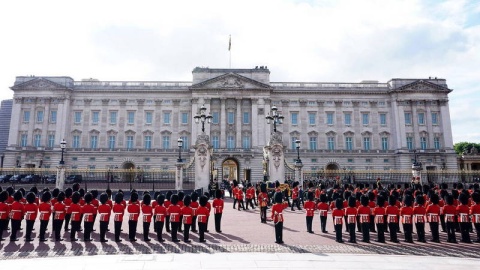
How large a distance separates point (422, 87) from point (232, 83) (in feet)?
99.6

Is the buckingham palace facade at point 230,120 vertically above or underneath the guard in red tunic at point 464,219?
above

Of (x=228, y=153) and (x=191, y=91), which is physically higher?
(x=191, y=91)

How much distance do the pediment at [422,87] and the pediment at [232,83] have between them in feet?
72.2

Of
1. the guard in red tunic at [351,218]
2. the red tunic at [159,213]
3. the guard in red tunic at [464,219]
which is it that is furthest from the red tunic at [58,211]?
the guard in red tunic at [464,219]

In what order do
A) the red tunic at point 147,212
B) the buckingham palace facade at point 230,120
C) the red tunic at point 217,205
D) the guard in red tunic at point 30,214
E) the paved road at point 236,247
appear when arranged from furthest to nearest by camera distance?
the buckingham palace facade at point 230,120 < the red tunic at point 217,205 < the red tunic at point 147,212 < the guard in red tunic at point 30,214 < the paved road at point 236,247

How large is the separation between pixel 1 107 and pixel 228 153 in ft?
291

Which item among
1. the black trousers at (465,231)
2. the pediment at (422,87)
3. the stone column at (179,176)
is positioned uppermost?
the pediment at (422,87)

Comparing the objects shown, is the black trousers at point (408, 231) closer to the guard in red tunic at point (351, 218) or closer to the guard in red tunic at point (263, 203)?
the guard in red tunic at point (351, 218)

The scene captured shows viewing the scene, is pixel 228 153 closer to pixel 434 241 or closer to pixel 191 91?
pixel 191 91

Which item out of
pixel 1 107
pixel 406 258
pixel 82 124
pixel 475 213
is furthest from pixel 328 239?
pixel 1 107

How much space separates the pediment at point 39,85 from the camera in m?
50.4

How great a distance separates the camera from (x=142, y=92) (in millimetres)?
51625

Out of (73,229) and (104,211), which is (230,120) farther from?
(73,229)

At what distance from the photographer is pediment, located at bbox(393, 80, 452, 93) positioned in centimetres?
5159
